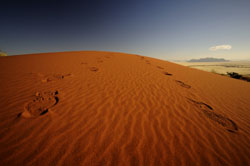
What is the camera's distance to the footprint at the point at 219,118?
2258mm

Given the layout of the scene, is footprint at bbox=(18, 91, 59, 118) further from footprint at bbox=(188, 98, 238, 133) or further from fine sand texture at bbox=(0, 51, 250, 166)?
footprint at bbox=(188, 98, 238, 133)

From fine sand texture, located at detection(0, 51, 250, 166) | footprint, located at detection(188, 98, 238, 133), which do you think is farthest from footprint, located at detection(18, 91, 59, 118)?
footprint, located at detection(188, 98, 238, 133)

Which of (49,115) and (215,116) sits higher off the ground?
(49,115)

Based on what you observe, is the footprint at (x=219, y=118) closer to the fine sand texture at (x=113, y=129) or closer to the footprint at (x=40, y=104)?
the fine sand texture at (x=113, y=129)

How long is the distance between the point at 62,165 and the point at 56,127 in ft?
→ 2.38

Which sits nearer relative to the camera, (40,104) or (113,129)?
(113,129)

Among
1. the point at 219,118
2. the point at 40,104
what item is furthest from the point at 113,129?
the point at 219,118

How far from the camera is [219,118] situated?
252 centimetres

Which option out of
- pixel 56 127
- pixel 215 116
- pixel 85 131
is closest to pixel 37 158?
pixel 56 127

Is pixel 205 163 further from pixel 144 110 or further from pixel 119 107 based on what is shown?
pixel 119 107

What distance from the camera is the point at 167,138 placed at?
1811mm

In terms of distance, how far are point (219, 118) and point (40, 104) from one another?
4778 millimetres

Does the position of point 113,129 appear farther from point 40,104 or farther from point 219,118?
point 219,118

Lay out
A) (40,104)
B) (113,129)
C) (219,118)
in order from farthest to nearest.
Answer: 1. (219,118)
2. (40,104)
3. (113,129)
